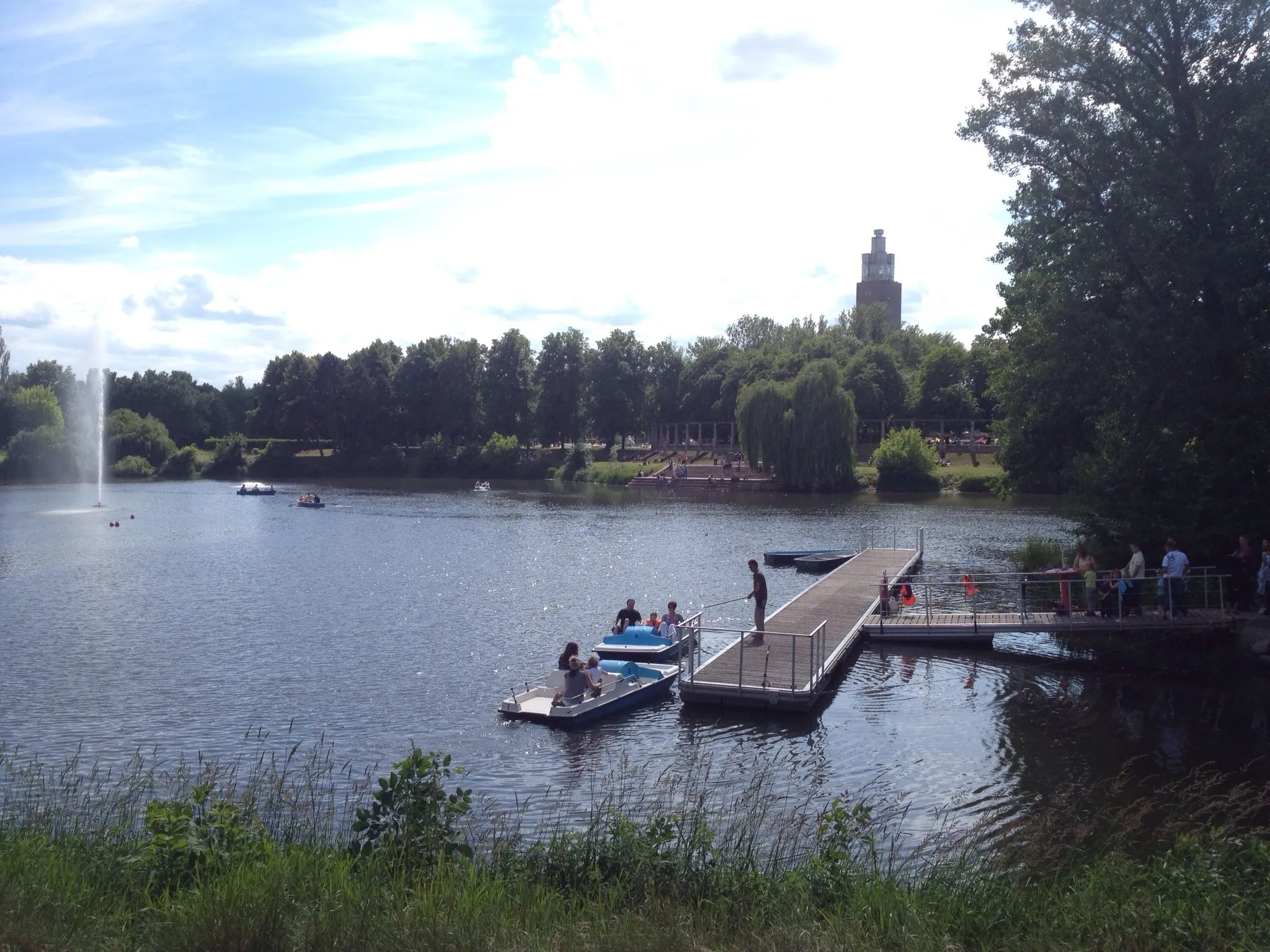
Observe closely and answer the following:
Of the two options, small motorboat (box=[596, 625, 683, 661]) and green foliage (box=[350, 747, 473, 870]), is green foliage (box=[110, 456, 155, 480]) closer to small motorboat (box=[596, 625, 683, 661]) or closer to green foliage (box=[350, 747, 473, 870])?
small motorboat (box=[596, 625, 683, 661])

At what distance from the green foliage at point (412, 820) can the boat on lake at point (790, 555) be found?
1317 inches

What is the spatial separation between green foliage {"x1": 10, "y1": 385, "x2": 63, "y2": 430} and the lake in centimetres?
6858

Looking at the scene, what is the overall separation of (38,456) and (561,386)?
51.3 m

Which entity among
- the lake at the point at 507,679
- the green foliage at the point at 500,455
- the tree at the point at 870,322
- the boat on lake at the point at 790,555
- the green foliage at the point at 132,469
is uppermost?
the tree at the point at 870,322

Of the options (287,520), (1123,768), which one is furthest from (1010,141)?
(287,520)

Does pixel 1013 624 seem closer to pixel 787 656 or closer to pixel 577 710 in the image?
pixel 787 656

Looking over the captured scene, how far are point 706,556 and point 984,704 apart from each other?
78.4 ft

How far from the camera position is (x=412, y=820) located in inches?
369

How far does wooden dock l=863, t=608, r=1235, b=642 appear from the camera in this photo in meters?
22.2

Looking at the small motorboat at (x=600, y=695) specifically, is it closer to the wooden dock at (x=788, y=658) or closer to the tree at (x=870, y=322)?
the wooden dock at (x=788, y=658)

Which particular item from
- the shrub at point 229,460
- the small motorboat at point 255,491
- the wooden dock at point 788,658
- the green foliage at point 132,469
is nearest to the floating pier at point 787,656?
the wooden dock at point 788,658

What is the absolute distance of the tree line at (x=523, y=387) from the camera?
106 meters

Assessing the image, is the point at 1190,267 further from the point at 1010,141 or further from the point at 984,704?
the point at 984,704

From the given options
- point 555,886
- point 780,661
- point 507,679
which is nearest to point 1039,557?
point 780,661
